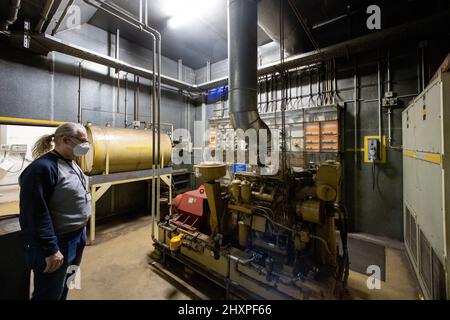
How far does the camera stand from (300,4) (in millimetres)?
3258

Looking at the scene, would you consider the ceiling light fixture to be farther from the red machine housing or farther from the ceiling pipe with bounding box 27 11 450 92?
the red machine housing

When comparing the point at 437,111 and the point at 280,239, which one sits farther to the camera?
the point at 280,239

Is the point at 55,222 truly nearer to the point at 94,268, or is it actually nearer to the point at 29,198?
the point at 29,198

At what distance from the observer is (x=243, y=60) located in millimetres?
2369

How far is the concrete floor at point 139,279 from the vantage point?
2002 mm

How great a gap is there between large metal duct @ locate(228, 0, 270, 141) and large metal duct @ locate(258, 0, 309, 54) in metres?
0.42

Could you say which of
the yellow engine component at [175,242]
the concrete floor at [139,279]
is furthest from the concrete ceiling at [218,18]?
the concrete floor at [139,279]

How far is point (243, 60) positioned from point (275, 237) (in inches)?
79.9

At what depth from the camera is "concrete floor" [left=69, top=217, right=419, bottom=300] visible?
6.57 feet

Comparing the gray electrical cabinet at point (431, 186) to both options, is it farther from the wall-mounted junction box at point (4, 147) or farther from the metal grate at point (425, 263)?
the wall-mounted junction box at point (4, 147)

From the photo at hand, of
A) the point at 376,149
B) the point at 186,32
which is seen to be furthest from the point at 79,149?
the point at 376,149

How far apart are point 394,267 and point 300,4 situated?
409 centimetres
